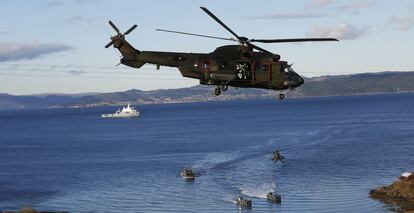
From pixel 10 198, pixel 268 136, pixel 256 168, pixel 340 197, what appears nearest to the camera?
pixel 340 197

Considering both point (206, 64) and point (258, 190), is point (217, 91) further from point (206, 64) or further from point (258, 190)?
point (258, 190)

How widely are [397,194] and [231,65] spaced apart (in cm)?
4491

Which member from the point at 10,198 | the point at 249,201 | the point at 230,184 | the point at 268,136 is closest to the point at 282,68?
the point at 249,201

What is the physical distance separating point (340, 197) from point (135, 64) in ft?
147

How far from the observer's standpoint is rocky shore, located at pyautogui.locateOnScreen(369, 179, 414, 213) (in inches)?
2891

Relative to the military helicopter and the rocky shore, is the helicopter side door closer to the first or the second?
the military helicopter

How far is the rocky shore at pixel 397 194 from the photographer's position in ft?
241

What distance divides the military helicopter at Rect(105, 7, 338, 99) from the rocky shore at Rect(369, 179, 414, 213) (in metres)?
35.3

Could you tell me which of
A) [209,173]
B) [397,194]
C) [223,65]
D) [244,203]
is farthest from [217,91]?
[209,173]

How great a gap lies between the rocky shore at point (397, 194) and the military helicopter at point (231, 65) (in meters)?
35.3

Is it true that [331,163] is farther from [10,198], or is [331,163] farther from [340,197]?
[10,198]

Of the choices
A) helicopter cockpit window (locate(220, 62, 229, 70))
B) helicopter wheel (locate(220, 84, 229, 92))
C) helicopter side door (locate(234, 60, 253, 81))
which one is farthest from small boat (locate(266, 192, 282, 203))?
helicopter cockpit window (locate(220, 62, 229, 70))

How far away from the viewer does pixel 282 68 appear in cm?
4328

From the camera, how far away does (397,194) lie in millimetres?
78000
